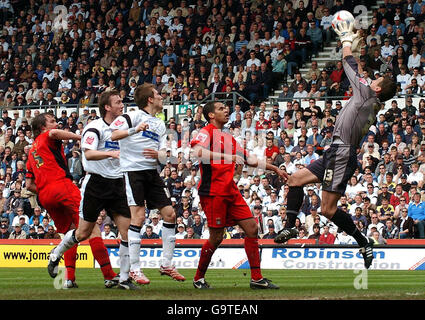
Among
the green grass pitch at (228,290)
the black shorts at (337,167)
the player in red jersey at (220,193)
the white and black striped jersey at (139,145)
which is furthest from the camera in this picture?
the white and black striped jersey at (139,145)

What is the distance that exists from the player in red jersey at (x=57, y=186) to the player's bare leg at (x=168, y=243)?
705mm

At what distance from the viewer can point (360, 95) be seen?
11.7 metres

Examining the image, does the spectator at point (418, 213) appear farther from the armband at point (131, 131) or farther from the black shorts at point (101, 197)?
the armband at point (131, 131)

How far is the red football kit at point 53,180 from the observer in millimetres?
12617

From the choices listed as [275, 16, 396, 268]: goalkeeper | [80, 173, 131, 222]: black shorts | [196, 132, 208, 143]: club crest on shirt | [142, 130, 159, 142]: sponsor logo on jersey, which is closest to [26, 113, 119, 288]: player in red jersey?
[80, 173, 131, 222]: black shorts

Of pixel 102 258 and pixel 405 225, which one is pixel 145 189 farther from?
pixel 405 225

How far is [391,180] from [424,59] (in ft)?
16.0

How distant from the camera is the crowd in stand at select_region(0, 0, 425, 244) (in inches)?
915

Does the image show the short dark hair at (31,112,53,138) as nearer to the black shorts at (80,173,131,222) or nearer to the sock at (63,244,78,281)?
the black shorts at (80,173,131,222)

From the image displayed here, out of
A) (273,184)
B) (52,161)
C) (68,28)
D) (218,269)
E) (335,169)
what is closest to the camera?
(335,169)

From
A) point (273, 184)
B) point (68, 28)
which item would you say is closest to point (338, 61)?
point (273, 184)

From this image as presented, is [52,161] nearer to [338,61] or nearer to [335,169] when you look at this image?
[335,169]

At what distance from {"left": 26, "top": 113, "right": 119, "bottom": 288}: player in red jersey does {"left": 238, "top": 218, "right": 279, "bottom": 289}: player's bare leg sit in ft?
6.22

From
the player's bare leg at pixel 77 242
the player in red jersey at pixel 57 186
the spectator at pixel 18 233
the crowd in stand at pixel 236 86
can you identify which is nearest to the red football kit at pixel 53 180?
the player in red jersey at pixel 57 186
